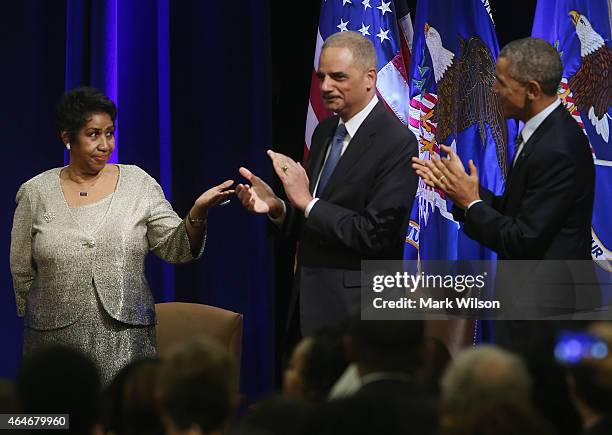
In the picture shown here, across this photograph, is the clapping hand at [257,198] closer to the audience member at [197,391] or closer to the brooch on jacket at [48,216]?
the brooch on jacket at [48,216]

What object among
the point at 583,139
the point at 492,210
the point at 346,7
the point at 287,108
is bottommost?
the point at 492,210

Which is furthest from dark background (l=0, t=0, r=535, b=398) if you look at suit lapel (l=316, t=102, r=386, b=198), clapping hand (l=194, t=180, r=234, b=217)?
suit lapel (l=316, t=102, r=386, b=198)

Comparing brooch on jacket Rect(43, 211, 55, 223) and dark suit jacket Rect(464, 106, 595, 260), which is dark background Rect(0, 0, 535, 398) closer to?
brooch on jacket Rect(43, 211, 55, 223)

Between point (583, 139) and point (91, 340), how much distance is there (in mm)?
1960

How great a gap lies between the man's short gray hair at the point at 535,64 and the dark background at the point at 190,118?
2.25m

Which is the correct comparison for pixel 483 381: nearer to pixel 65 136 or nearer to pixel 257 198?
pixel 257 198

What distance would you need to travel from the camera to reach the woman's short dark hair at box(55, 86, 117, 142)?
13.3ft

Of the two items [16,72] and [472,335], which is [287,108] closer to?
[16,72]

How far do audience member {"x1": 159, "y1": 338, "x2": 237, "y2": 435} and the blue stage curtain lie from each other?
10.7ft

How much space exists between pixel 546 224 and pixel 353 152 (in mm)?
744

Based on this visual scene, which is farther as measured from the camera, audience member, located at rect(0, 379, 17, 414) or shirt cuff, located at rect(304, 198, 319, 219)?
shirt cuff, located at rect(304, 198, 319, 219)

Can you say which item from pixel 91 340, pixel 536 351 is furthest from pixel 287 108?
pixel 536 351

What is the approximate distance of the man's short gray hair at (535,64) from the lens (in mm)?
3480

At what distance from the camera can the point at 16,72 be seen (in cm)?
565
